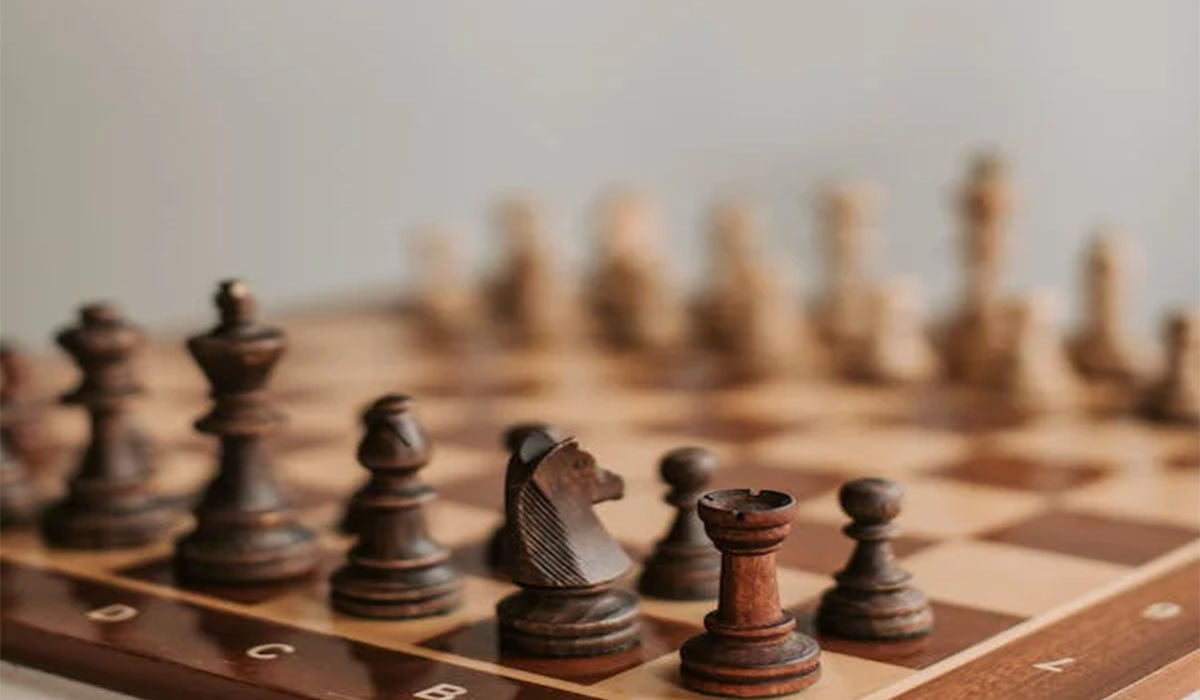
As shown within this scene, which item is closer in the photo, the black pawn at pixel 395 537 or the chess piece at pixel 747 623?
the chess piece at pixel 747 623

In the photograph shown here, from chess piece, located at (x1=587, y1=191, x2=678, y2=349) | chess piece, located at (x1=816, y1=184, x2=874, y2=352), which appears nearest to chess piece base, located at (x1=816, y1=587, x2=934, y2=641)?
chess piece, located at (x1=816, y1=184, x2=874, y2=352)

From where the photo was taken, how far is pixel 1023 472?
7.60 feet

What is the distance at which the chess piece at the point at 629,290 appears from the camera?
319cm

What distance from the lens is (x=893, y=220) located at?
481 centimetres

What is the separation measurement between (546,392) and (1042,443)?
2.30 ft

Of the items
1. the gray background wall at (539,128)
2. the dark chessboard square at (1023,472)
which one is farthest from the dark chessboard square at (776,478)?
the gray background wall at (539,128)

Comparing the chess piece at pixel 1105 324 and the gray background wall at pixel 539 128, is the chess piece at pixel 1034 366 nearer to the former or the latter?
the chess piece at pixel 1105 324

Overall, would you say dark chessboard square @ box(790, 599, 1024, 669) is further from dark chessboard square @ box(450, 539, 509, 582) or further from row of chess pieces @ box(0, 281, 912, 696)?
dark chessboard square @ box(450, 539, 509, 582)

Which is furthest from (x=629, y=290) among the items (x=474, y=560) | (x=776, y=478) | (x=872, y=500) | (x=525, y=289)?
(x=872, y=500)

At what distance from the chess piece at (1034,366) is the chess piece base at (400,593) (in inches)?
43.5

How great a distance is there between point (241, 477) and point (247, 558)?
0.09 metres

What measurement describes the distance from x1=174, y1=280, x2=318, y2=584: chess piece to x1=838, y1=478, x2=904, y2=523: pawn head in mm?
526

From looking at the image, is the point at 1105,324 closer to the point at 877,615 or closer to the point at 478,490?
the point at 478,490

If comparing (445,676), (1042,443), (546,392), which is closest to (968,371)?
(1042,443)
